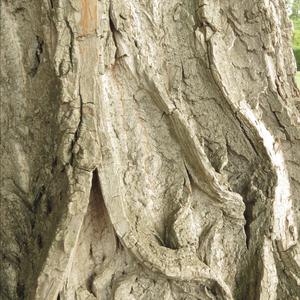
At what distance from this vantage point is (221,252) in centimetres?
178

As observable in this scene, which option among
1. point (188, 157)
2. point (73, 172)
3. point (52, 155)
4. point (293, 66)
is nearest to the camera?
point (73, 172)

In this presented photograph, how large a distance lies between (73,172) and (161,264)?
474 mm

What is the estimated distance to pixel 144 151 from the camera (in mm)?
1696

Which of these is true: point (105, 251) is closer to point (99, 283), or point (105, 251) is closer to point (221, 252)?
point (99, 283)

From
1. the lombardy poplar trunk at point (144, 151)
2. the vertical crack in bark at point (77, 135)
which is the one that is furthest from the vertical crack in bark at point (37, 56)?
the vertical crack in bark at point (77, 135)

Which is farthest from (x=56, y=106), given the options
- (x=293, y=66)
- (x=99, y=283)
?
(x=293, y=66)

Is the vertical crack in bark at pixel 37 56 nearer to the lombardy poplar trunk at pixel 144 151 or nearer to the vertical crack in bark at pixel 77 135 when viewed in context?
the lombardy poplar trunk at pixel 144 151

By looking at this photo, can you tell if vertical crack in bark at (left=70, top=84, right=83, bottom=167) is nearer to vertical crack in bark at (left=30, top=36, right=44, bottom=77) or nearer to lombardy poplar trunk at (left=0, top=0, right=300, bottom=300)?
lombardy poplar trunk at (left=0, top=0, right=300, bottom=300)

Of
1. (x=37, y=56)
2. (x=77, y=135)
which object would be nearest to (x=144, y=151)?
(x=77, y=135)

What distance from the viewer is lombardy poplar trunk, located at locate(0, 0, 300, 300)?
1.46 meters

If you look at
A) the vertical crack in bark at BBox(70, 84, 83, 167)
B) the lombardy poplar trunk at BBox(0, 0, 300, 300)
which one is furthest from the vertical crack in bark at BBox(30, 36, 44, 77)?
the vertical crack in bark at BBox(70, 84, 83, 167)

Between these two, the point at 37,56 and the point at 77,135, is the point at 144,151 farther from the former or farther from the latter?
the point at 37,56

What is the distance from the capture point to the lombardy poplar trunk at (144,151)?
1.46 metres

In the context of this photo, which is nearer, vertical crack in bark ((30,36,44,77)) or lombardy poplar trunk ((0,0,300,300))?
lombardy poplar trunk ((0,0,300,300))
